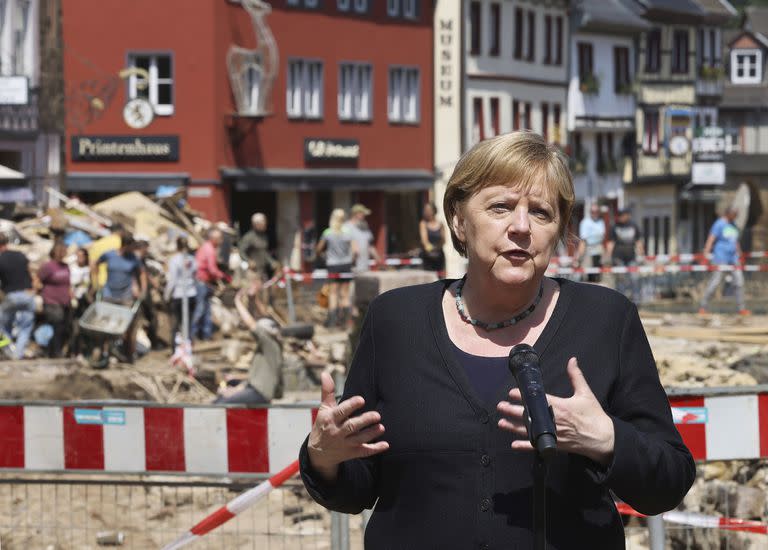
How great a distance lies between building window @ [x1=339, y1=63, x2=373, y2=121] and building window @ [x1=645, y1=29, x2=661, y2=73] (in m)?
22.3

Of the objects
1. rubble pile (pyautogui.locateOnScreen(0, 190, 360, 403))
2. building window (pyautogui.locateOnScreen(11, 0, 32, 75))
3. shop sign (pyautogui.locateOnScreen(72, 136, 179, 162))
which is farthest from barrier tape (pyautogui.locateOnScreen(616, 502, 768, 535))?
shop sign (pyautogui.locateOnScreen(72, 136, 179, 162))

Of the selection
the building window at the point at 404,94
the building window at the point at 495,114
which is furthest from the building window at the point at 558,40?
the building window at the point at 404,94

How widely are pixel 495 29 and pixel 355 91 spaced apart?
933cm

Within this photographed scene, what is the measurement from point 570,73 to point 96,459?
52880 millimetres

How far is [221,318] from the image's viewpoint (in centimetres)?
2381

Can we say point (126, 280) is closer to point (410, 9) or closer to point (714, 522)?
point (714, 522)

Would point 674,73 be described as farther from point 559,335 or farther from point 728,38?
point 559,335

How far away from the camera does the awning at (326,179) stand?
41.2 m

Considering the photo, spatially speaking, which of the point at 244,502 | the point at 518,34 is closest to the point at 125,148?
the point at 518,34

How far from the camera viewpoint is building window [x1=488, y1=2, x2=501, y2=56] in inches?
2067

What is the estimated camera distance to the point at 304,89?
43.5 metres

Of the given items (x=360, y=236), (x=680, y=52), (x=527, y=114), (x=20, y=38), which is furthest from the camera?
(x=680, y=52)

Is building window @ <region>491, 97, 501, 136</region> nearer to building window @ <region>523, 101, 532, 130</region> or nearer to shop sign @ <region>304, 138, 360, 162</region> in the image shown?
building window @ <region>523, 101, 532, 130</region>

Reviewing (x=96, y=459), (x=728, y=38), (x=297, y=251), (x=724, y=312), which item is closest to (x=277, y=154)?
(x=297, y=251)
